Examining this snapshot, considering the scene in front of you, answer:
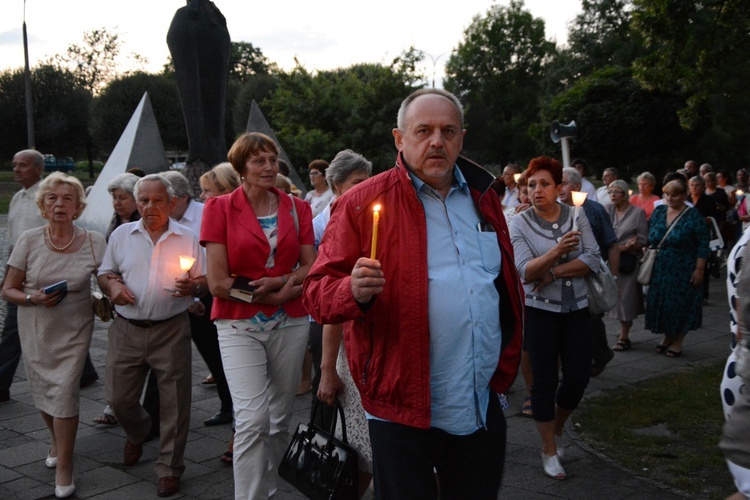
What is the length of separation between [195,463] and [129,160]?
7.67m

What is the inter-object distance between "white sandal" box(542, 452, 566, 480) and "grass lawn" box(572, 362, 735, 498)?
21.3 inches

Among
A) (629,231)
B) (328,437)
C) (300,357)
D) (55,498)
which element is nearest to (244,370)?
(300,357)

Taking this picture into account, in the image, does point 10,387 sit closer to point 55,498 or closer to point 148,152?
point 55,498

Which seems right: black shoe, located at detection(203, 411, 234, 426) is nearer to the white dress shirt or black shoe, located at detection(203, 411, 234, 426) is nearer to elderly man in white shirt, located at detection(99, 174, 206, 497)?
elderly man in white shirt, located at detection(99, 174, 206, 497)

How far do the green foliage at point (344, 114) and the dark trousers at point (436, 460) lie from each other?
24072 millimetres

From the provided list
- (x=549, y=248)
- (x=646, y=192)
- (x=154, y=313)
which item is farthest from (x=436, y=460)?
(x=646, y=192)

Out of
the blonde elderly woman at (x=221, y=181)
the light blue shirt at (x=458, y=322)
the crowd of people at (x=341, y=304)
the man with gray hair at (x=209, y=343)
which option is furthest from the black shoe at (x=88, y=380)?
the light blue shirt at (x=458, y=322)

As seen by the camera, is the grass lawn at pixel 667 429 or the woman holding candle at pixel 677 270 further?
the woman holding candle at pixel 677 270

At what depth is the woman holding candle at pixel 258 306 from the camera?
422cm

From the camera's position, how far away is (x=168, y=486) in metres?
4.83

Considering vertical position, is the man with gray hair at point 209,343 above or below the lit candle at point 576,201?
below

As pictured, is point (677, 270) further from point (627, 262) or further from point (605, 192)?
point (605, 192)

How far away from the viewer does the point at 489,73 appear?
69.8 meters

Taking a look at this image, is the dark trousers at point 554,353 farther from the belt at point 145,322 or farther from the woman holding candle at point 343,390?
the belt at point 145,322
